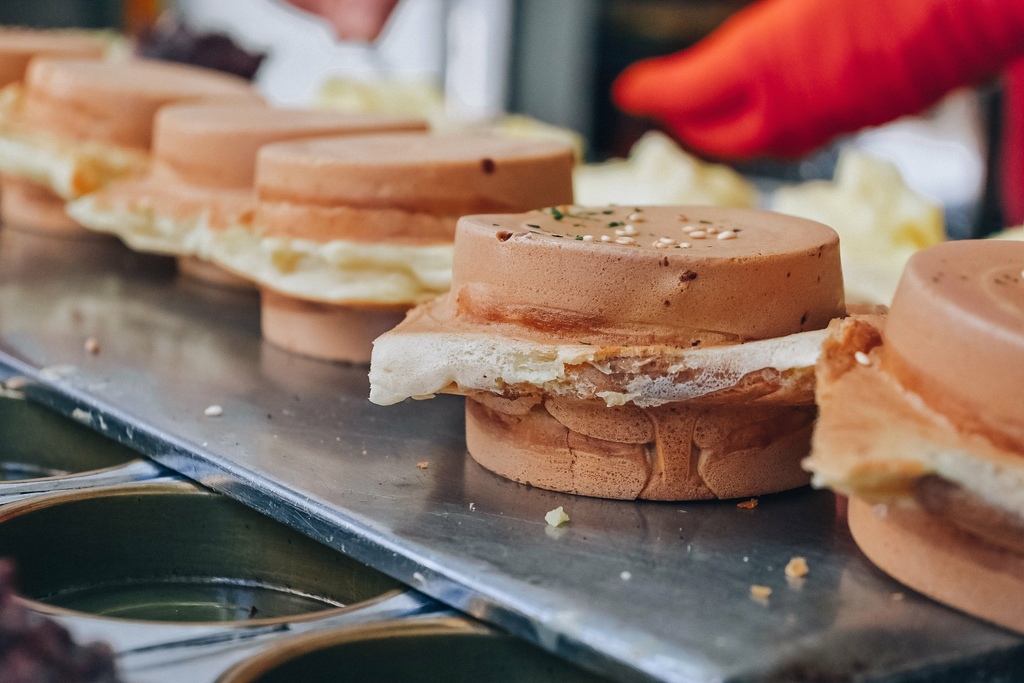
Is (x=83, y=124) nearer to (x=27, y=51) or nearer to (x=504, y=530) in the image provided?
(x=27, y=51)

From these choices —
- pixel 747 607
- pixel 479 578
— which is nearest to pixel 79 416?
pixel 479 578

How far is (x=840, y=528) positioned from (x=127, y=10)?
25.1 feet

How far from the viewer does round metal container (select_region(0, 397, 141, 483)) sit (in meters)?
2.11

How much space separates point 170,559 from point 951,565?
1145 mm

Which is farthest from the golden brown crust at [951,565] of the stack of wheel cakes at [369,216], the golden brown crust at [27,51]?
the golden brown crust at [27,51]

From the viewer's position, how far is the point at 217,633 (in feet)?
4.30

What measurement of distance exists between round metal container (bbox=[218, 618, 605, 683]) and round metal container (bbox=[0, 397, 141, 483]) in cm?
93

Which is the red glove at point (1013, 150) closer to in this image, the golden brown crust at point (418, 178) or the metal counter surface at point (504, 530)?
the golden brown crust at point (418, 178)

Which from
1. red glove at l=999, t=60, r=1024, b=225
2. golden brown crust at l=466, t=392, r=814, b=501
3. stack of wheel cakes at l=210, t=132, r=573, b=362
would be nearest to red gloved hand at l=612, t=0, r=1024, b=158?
red glove at l=999, t=60, r=1024, b=225

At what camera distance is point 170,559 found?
1763 mm

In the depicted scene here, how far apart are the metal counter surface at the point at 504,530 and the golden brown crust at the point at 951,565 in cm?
2

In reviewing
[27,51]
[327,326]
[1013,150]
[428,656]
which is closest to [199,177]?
[327,326]

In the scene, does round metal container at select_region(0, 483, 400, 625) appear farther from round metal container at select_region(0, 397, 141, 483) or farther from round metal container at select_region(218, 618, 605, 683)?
round metal container at select_region(0, 397, 141, 483)

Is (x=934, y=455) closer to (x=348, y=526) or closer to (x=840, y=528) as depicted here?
(x=840, y=528)
